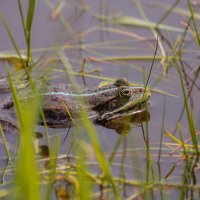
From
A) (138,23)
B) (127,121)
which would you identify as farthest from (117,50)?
(127,121)

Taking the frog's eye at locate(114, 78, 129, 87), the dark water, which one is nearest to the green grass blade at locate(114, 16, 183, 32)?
the dark water

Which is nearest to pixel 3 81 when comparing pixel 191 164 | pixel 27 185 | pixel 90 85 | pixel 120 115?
pixel 90 85

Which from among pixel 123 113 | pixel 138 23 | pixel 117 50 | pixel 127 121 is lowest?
pixel 127 121

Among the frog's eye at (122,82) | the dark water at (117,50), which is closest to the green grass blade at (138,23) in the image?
the dark water at (117,50)

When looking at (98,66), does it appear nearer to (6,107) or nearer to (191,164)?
(6,107)

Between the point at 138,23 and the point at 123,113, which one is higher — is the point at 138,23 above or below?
above

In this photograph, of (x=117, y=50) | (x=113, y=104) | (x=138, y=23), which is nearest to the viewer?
(x=113, y=104)

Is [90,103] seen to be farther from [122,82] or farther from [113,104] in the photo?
[122,82]
